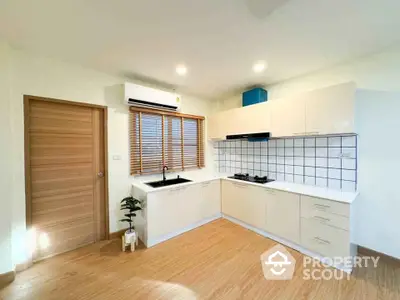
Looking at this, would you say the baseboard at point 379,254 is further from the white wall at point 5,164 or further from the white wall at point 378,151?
the white wall at point 5,164

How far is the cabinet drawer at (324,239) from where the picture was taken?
6.37 feet

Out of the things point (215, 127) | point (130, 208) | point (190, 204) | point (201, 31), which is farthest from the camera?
point (215, 127)

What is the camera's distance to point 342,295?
1.63 meters

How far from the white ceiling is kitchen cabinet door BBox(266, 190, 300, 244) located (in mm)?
1866

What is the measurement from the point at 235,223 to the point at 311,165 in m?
1.64

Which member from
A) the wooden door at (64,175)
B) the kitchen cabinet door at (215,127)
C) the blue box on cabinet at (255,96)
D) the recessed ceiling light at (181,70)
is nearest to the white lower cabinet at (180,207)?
the wooden door at (64,175)

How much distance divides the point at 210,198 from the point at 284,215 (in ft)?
4.23

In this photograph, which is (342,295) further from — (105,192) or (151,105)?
(151,105)

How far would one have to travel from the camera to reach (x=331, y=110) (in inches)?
85.4

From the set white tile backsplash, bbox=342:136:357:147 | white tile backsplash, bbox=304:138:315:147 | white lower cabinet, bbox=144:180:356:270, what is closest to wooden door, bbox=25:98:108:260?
white lower cabinet, bbox=144:180:356:270

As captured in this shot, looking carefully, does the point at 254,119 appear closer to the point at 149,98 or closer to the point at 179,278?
the point at 149,98

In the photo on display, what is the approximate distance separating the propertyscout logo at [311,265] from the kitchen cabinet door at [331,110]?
1.51 meters

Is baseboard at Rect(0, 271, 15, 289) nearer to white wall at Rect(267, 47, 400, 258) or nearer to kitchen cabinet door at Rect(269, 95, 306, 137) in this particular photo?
kitchen cabinet door at Rect(269, 95, 306, 137)

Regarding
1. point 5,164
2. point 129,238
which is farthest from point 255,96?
point 5,164
